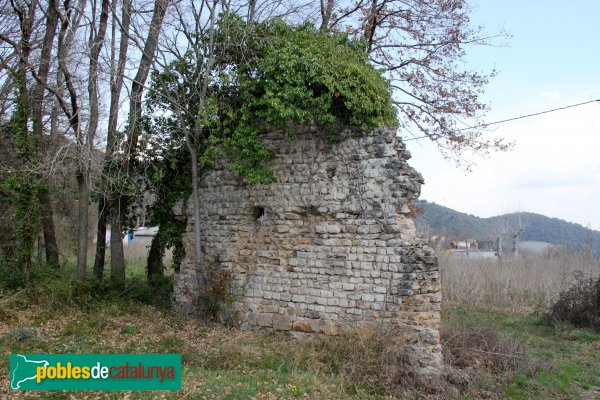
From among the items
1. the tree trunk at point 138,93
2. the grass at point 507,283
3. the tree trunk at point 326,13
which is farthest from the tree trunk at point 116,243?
the grass at point 507,283

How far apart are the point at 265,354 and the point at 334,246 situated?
2.00 meters

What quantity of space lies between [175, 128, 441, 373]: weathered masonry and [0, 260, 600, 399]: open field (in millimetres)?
457

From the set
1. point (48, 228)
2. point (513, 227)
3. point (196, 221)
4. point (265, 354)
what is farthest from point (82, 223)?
point (513, 227)

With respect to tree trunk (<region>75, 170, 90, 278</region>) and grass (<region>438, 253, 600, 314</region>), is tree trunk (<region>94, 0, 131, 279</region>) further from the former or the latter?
grass (<region>438, 253, 600, 314</region>)

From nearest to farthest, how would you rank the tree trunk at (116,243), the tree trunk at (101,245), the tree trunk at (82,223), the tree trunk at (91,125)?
1. the tree trunk at (91,125)
2. the tree trunk at (82,223)
3. the tree trunk at (116,243)
4. the tree trunk at (101,245)

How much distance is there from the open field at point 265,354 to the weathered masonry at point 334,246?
457 millimetres

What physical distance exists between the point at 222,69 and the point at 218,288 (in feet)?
13.6

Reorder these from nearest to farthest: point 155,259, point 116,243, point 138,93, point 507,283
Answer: point 138,93
point 116,243
point 155,259
point 507,283

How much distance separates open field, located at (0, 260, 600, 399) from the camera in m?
6.08

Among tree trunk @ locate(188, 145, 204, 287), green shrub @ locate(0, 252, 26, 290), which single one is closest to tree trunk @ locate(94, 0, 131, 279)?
green shrub @ locate(0, 252, 26, 290)

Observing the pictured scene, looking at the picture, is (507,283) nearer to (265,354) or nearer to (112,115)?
(265,354)

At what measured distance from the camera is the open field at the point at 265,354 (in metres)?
6.08

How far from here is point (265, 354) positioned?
23.2ft

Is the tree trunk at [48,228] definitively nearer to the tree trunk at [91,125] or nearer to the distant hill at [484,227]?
the tree trunk at [91,125]
